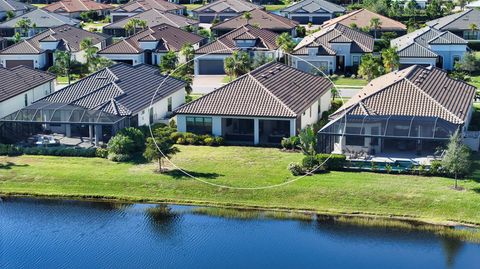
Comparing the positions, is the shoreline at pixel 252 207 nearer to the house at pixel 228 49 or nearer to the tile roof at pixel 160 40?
the house at pixel 228 49

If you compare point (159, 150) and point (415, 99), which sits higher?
point (415, 99)

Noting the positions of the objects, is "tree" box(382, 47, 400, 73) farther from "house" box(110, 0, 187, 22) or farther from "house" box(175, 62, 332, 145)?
"house" box(110, 0, 187, 22)

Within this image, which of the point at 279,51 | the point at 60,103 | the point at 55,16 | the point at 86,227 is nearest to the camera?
the point at 86,227

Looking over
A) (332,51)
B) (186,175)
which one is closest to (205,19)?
(332,51)

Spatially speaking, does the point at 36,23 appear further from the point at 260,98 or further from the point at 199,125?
the point at 260,98

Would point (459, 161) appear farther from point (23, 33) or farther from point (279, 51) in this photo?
point (23, 33)

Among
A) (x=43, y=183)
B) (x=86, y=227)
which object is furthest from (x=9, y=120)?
(x=86, y=227)
